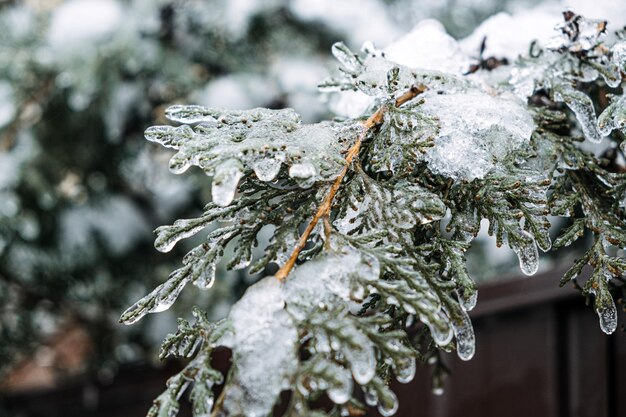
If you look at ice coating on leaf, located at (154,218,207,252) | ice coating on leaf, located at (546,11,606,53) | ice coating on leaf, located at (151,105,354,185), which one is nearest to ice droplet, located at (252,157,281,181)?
ice coating on leaf, located at (151,105,354,185)

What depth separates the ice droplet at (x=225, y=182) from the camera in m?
0.73

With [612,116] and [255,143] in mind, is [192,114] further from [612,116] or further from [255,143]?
[612,116]

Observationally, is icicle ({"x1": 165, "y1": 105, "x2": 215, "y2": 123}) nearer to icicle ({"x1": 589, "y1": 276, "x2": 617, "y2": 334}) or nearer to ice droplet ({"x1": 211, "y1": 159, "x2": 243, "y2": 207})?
ice droplet ({"x1": 211, "y1": 159, "x2": 243, "y2": 207})

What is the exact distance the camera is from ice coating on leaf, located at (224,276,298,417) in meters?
0.67

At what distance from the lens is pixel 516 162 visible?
0.93m

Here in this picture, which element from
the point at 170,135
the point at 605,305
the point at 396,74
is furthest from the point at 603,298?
the point at 170,135

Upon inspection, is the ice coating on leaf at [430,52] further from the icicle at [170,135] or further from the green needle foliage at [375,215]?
the icicle at [170,135]

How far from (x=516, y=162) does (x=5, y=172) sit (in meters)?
2.86

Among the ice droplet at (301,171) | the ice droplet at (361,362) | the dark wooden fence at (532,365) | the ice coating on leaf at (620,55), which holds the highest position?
the ice coating on leaf at (620,55)

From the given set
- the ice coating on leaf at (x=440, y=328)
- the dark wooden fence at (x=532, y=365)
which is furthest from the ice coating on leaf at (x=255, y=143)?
the dark wooden fence at (x=532, y=365)

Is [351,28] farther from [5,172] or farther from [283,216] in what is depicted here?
[283,216]

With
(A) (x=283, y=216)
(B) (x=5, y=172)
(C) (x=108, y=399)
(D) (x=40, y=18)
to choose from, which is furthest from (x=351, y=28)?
(C) (x=108, y=399)

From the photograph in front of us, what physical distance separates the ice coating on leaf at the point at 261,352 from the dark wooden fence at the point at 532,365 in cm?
177

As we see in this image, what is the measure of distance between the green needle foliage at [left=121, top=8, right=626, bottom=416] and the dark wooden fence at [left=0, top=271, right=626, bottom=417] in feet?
4.52
